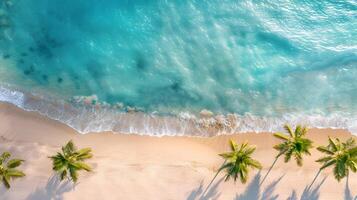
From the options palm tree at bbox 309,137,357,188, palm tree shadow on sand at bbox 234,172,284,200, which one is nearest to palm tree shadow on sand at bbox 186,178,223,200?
palm tree shadow on sand at bbox 234,172,284,200

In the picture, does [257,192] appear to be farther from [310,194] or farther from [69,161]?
[69,161]

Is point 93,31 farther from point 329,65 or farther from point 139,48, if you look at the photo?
point 329,65

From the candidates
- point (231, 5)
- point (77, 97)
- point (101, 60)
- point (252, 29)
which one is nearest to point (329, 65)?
point (252, 29)

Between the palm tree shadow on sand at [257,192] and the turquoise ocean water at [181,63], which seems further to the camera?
the turquoise ocean water at [181,63]

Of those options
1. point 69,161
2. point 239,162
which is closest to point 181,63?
point 239,162

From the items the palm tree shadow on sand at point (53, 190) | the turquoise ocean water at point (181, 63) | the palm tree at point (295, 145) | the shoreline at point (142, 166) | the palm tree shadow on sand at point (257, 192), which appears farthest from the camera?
the turquoise ocean water at point (181, 63)

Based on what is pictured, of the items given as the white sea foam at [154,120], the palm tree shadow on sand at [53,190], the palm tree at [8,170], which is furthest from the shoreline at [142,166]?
the palm tree at [8,170]

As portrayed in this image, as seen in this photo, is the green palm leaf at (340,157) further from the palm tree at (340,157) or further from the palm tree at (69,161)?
the palm tree at (69,161)

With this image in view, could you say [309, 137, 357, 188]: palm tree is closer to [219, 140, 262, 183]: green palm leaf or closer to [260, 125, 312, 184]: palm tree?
[260, 125, 312, 184]: palm tree
